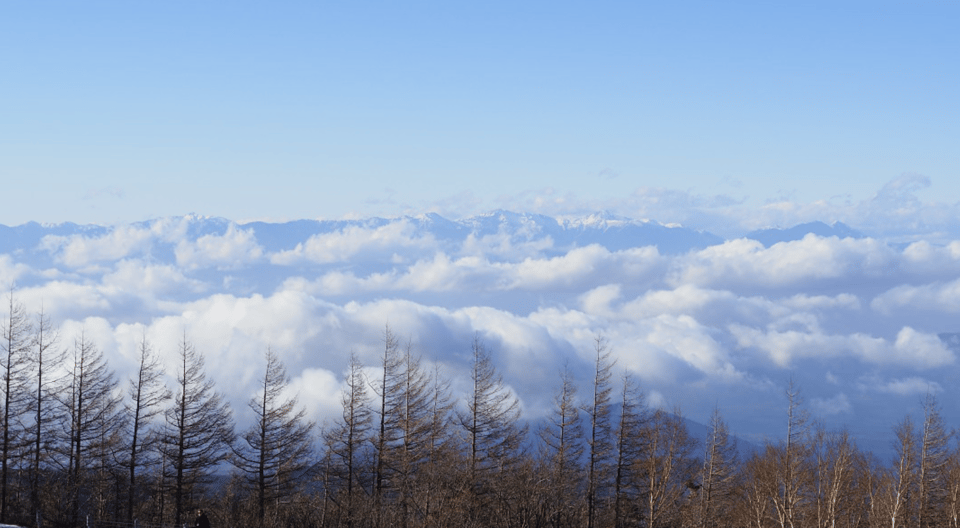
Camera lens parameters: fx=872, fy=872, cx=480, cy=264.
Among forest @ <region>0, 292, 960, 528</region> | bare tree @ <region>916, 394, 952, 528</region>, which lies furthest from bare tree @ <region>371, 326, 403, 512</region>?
bare tree @ <region>916, 394, 952, 528</region>

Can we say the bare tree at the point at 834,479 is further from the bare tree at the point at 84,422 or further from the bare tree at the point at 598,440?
the bare tree at the point at 84,422

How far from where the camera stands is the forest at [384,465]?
177 ft

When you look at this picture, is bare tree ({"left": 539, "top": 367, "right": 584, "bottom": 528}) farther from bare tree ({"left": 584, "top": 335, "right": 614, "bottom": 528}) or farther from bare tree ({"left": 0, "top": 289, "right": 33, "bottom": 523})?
bare tree ({"left": 0, "top": 289, "right": 33, "bottom": 523})

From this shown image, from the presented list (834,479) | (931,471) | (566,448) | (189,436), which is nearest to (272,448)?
(189,436)

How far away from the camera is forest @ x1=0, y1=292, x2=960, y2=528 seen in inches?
2122

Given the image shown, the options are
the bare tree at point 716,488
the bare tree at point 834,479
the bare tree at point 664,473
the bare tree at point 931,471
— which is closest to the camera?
the bare tree at point 834,479

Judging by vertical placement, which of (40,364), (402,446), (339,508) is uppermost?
(40,364)

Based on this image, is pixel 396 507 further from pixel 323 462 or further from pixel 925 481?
pixel 925 481

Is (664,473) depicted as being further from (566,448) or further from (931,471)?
(931,471)

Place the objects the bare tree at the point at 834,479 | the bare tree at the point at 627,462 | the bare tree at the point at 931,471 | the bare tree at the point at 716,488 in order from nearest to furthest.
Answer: the bare tree at the point at 834,479
the bare tree at the point at 931,471
the bare tree at the point at 716,488
the bare tree at the point at 627,462

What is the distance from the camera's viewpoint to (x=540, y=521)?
4594cm

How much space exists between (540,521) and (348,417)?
20550mm

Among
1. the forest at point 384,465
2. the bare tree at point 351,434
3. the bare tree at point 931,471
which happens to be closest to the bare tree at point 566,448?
the forest at point 384,465

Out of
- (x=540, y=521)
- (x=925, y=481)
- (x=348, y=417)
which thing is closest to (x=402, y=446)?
(x=348, y=417)
